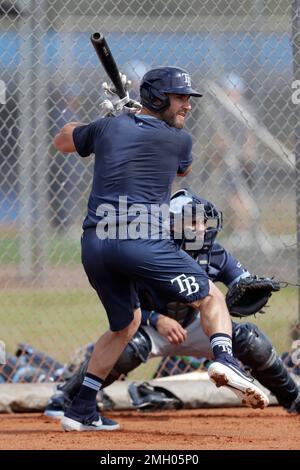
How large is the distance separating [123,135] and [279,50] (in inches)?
149

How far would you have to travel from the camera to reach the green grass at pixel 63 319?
888 centimetres

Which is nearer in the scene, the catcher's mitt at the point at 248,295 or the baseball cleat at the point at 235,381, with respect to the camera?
the baseball cleat at the point at 235,381

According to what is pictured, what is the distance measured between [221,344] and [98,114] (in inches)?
153

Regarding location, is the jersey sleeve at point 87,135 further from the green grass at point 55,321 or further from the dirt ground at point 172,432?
the green grass at point 55,321

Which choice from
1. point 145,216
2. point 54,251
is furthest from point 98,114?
point 145,216

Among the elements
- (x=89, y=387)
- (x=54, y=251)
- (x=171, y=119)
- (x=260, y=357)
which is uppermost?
(x=171, y=119)

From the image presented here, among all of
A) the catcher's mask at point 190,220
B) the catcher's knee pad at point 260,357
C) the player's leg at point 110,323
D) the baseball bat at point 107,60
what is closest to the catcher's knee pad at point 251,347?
the catcher's knee pad at point 260,357

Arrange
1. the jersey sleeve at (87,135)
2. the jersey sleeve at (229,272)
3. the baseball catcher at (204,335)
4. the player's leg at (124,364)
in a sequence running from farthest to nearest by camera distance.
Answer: the player's leg at (124,364) < the jersey sleeve at (229,272) < the baseball catcher at (204,335) < the jersey sleeve at (87,135)

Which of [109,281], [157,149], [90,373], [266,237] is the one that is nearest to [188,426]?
[90,373]

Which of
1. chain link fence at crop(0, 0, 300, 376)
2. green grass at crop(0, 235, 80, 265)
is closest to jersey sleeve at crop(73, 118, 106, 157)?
chain link fence at crop(0, 0, 300, 376)

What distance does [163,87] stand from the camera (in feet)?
18.1

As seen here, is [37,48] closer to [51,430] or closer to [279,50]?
[279,50]

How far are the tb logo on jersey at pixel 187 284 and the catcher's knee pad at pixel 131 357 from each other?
3.69 feet

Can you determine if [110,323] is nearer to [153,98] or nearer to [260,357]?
[260,357]
